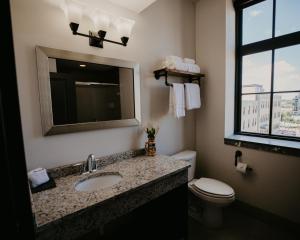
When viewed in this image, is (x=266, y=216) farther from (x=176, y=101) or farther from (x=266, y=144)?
(x=176, y=101)

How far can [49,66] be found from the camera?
1270 mm

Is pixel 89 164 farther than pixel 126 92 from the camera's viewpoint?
No

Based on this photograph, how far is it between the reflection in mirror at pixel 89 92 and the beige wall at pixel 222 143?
43.4 inches

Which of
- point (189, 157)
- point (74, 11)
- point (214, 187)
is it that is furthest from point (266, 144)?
point (74, 11)

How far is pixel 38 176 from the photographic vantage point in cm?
115

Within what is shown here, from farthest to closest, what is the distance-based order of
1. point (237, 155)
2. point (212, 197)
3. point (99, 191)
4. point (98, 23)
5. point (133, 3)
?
1. point (237, 155)
2. point (212, 197)
3. point (133, 3)
4. point (98, 23)
5. point (99, 191)

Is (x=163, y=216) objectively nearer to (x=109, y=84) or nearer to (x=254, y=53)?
(x=109, y=84)

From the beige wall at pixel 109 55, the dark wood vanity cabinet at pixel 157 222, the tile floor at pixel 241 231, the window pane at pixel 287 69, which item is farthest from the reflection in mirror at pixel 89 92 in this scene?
the window pane at pixel 287 69

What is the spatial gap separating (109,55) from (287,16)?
6.23 feet

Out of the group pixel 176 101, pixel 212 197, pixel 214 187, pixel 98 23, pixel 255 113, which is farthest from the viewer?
pixel 255 113

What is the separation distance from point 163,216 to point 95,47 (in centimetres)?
168

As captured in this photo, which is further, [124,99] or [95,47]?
[124,99]

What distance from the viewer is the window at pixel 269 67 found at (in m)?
1.83

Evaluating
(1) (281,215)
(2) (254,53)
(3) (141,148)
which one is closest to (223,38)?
(2) (254,53)
